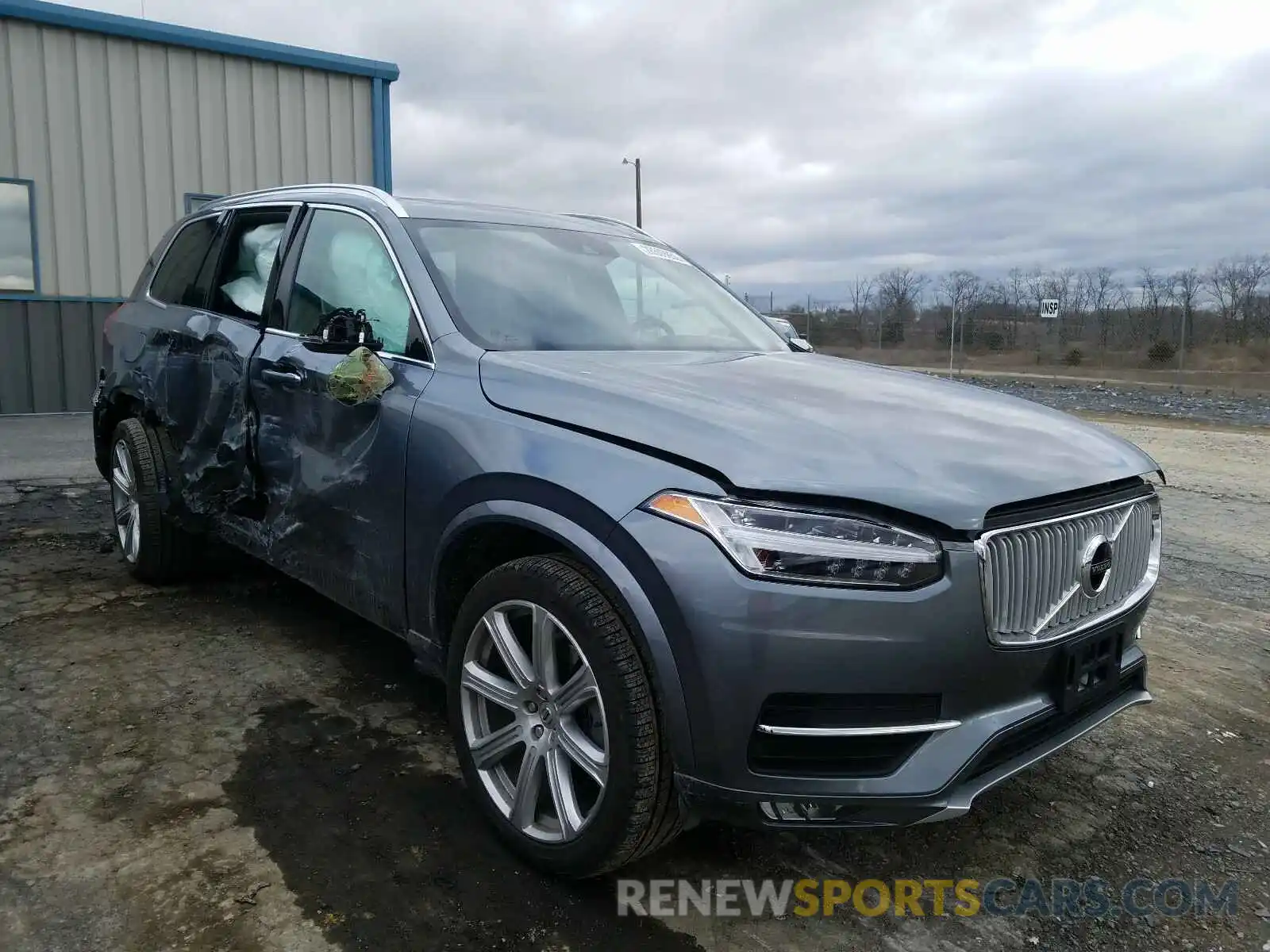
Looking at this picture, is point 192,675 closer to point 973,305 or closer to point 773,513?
point 773,513

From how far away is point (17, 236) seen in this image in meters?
10.7

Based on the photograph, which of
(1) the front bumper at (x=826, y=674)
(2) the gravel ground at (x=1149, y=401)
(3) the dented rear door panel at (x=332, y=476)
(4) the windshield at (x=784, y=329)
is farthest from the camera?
(2) the gravel ground at (x=1149, y=401)

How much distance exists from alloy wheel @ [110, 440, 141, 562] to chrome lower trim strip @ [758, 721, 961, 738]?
3.67 meters

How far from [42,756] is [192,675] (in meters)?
0.71

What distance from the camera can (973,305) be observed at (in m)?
34.9

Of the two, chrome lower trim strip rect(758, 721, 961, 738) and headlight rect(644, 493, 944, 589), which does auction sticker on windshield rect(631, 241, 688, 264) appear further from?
chrome lower trim strip rect(758, 721, 961, 738)

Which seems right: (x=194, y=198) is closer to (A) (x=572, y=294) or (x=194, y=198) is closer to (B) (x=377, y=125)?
(B) (x=377, y=125)

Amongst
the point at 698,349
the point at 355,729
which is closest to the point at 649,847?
the point at 355,729

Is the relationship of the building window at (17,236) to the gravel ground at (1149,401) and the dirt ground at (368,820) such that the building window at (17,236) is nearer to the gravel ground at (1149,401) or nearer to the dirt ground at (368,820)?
the dirt ground at (368,820)

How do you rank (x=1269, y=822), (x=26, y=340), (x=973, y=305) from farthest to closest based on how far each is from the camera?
1. (x=973, y=305)
2. (x=26, y=340)
3. (x=1269, y=822)

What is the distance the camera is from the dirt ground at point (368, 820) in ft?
7.57

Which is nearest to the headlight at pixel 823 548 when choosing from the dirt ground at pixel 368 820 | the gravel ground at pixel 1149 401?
the dirt ground at pixel 368 820

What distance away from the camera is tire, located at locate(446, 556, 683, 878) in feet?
7.18

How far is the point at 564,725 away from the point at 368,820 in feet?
2.52
